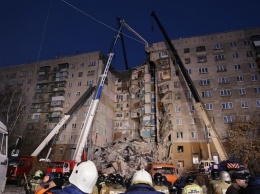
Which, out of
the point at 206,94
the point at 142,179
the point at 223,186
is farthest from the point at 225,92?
the point at 142,179

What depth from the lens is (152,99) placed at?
46.9m

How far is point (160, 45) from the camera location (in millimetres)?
46781

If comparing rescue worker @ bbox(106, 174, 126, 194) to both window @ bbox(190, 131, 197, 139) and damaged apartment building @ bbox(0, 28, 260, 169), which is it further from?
window @ bbox(190, 131, 197, 139)

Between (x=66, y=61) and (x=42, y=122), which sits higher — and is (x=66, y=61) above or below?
above

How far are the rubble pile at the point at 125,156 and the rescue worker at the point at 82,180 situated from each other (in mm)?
33173

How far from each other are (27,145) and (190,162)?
30792 millimetres

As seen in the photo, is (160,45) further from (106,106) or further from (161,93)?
(106,106)

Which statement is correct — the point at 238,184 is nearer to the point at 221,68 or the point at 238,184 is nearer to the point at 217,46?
the point at 221,68

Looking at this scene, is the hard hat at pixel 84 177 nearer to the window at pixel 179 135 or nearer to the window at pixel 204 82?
the window at pixel 179 135

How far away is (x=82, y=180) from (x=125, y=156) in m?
38.3

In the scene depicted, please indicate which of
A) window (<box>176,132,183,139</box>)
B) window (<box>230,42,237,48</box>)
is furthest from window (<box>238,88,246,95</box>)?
window (<box>176,132,183,139</box>)

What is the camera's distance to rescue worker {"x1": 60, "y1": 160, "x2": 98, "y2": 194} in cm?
257

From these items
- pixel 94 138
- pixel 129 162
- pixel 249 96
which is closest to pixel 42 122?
pixel 94 138

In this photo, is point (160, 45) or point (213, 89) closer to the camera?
point (213, 89)
